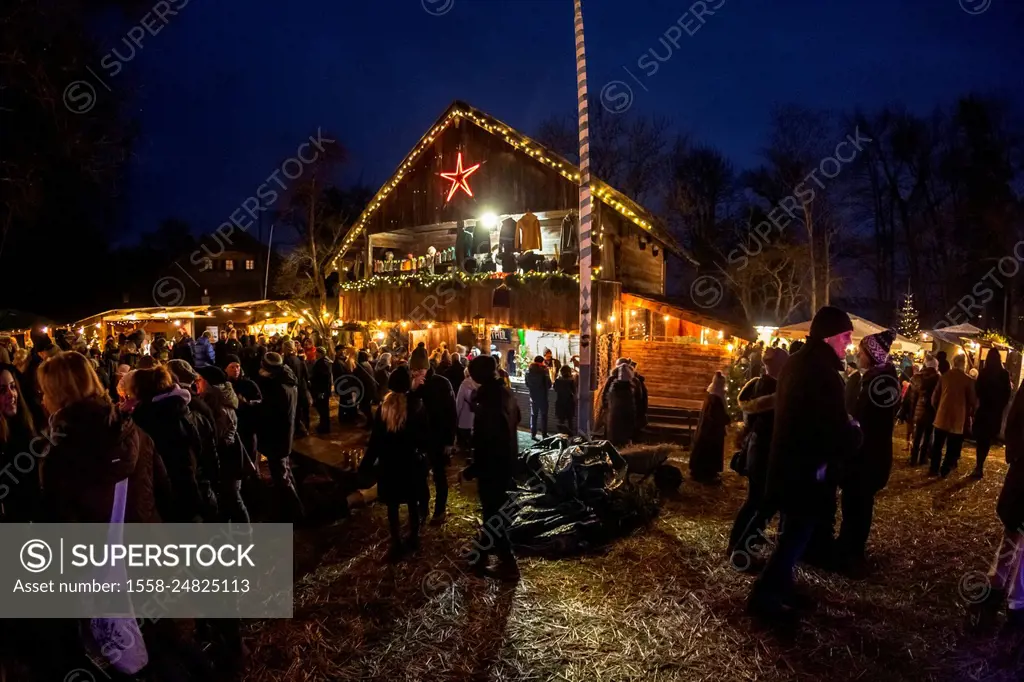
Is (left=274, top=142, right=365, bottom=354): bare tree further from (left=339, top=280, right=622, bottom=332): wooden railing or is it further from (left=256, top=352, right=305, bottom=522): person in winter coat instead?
(left=256, top=352, right=305, bottom=522): person in winter coat

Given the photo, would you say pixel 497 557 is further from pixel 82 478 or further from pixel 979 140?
pixel 979 140

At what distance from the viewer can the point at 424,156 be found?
18016 mm

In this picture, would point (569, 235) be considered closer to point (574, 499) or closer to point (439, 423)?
point (439, 423)

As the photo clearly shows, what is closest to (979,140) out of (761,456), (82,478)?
(761,456)

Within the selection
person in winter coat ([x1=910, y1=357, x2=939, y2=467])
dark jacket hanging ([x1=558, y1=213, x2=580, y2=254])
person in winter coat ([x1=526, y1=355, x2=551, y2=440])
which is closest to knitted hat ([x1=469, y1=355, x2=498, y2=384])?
person in winter coat ([x1=526, y1=355, x2=551, y2=440])

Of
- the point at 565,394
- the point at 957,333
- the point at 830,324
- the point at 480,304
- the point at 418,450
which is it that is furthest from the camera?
the point at 480,304

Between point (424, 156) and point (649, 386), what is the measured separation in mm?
10351

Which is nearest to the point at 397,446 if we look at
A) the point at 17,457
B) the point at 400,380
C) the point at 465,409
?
the point at 400,380

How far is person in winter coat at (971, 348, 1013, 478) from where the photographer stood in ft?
27.1

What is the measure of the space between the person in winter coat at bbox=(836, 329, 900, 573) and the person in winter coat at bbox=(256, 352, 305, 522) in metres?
5.79

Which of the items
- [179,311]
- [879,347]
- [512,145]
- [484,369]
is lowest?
[484,369]

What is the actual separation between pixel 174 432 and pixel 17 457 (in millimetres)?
1735

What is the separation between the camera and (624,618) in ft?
14.3

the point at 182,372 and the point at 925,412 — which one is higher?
the point at 182,372
